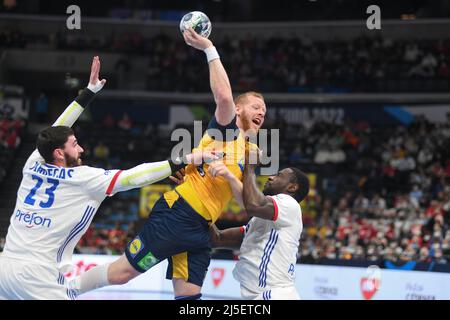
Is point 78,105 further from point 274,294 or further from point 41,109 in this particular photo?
point 41,109

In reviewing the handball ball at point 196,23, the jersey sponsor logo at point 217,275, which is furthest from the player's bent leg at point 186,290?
the jersey sponsor logo at point 217,275

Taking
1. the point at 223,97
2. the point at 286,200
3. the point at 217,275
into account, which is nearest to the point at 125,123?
the point at 217,275

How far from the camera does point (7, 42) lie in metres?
27.5

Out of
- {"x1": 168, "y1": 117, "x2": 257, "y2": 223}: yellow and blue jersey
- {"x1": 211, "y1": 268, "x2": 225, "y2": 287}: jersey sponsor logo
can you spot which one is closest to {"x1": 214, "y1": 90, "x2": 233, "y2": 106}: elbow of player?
{"x1": 168, "y1": 117, "x2": 257, "y2": 223}: yellow and blue jersey

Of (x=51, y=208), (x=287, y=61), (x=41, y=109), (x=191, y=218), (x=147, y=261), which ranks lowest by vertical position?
(x=147, y=261)

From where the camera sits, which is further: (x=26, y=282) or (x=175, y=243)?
(x=175, y=243)

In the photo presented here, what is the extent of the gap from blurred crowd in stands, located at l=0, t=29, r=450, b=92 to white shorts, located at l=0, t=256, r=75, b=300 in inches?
790

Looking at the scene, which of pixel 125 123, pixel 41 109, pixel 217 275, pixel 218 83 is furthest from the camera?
pixel 41 109

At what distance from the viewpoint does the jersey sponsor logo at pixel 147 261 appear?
594 centimetres

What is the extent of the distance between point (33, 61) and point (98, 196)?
22.9 m

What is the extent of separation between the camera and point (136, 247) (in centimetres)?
600

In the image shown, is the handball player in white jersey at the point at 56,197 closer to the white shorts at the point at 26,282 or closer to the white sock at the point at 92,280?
the white shorts at the point at 26,282

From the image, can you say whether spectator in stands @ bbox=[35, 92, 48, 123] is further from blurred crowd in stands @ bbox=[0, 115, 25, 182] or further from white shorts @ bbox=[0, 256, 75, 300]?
white shorts @ bbox=[0, 256, 75, 300]

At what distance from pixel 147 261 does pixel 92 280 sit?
0.52m
